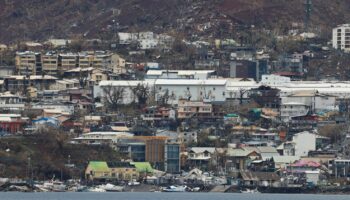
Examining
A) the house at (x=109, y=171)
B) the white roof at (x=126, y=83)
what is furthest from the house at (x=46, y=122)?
the white roof at (x=126, y=83)

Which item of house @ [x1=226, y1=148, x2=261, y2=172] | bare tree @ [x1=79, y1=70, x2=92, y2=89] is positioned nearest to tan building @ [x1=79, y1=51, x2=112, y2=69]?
bare tree @ [x1=79, y1=70, x2=92, y2=89]

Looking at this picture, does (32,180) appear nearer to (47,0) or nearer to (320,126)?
(320,126)

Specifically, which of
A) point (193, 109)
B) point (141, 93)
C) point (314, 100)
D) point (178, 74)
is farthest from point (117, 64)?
point (193, 109)

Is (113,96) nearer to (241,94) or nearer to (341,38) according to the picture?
(241,94)

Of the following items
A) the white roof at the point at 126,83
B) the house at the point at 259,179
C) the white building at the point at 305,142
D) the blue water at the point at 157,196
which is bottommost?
the blue water at the point at 157,196

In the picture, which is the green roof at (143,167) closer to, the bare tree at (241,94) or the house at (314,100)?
the bare tree at (241,94)

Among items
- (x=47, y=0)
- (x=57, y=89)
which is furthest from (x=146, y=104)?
(x=47, y=0)
